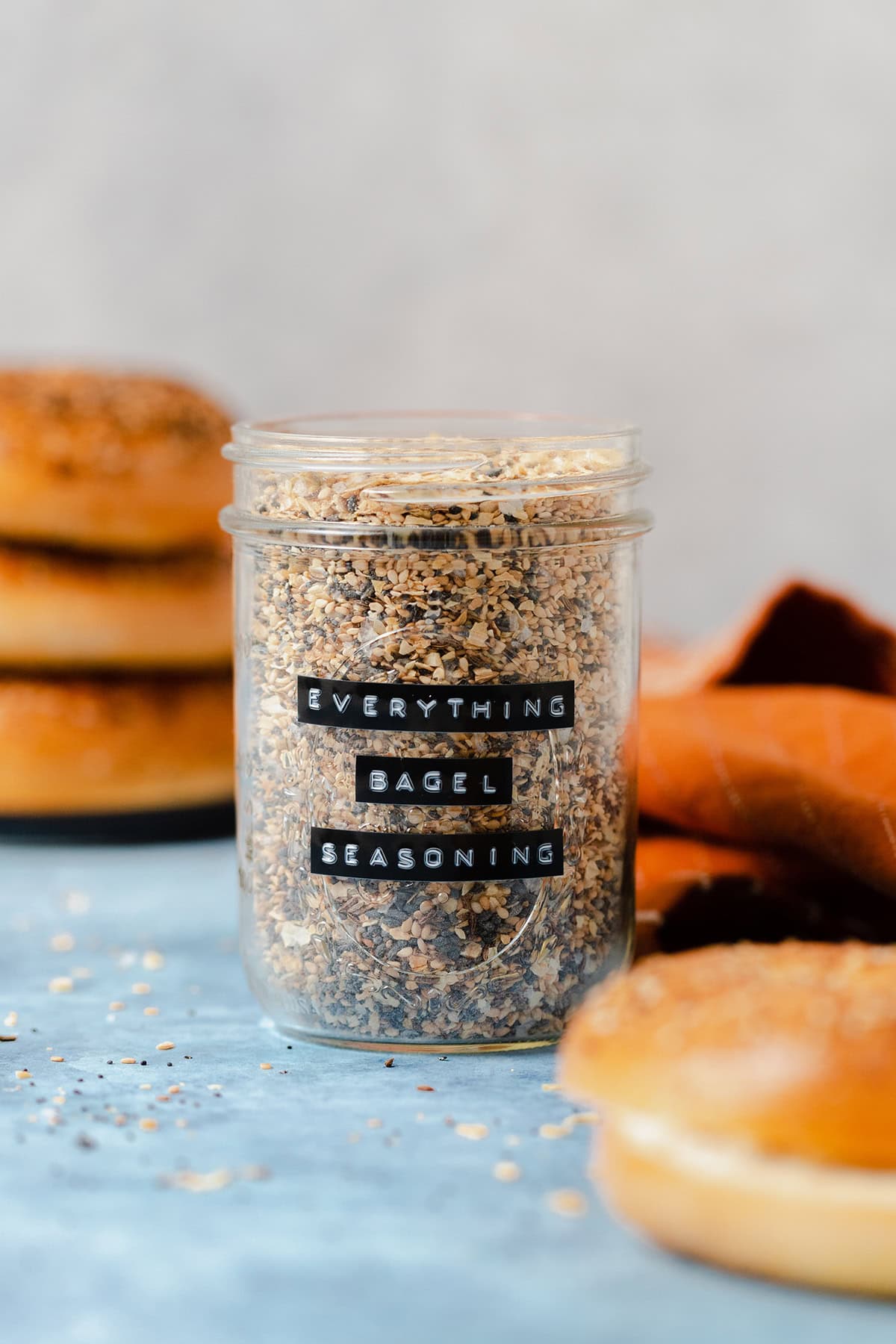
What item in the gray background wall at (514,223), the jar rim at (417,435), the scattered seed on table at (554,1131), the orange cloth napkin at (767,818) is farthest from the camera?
the gray background wall at (514,223)

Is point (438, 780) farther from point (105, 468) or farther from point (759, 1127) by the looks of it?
point (105, 468)

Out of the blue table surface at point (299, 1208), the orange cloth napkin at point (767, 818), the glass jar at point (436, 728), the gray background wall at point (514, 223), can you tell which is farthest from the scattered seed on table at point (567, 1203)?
the gray background wall at point (514, 223)

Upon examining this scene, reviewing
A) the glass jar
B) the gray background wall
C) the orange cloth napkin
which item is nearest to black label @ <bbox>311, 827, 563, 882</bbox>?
the glass jar

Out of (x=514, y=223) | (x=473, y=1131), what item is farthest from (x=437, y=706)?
(x=514, y=223)

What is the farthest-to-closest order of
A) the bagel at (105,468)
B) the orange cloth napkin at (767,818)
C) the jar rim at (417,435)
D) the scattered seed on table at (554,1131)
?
the bagel at (105,468), the orange cloth napkin at (767,818), the jar rim at (417,435), the scattered seed on table at (554,1131)

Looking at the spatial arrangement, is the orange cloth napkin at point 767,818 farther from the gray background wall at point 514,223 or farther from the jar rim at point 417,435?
the gray background wall at point 514,223

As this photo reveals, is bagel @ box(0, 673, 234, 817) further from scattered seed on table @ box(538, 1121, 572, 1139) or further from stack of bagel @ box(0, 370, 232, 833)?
scattered seed on table @ box(538, 1121, 572, 1139)
